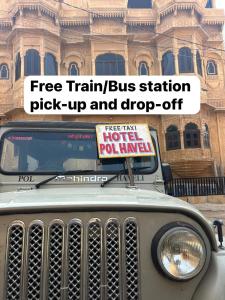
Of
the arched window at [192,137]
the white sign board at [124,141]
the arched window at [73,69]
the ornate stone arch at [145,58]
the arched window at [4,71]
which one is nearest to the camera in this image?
the white sign board at [124,141]

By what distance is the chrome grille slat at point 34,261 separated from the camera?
151cm

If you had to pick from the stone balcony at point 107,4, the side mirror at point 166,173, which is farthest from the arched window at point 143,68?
the side mirror at point 166,173

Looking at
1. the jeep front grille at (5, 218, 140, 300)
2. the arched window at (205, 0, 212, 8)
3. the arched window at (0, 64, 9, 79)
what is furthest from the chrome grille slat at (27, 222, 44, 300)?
the arched window at (205, 0, 212, 8)

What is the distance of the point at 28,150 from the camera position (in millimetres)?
3070

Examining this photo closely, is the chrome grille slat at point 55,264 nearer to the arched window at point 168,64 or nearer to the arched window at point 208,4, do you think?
the arched window at point 168,64

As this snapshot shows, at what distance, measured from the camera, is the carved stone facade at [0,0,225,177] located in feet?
63.3

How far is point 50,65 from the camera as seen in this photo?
784 inches

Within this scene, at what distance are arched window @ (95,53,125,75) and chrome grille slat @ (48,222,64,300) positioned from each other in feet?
64.2

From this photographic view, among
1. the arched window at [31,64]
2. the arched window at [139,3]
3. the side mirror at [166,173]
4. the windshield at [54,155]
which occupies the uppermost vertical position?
the arched window at [139,3]

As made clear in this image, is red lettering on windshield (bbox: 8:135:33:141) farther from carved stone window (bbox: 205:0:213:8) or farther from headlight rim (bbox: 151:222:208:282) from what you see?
carved stone window (bbox: 205:0:213:8)

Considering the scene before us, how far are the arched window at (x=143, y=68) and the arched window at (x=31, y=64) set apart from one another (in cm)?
662

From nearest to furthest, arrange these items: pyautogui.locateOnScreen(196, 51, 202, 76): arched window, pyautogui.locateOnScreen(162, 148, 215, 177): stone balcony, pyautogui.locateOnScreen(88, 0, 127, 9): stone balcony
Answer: pyautogui.locateOnScreen(162, 148, 215, 177): stone balcony → pyautogui.locateOnScreen(196, 51, 202, 76): arched window → pyautogui.locateOnScreen(88, 0, 127, 9): stone balcony

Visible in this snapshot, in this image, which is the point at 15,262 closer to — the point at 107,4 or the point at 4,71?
the point at 4,71

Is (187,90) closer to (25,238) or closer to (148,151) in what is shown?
(148,151)
